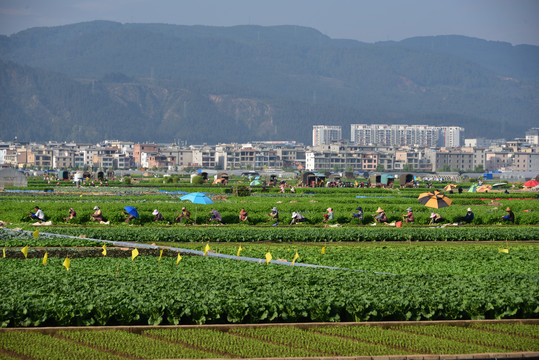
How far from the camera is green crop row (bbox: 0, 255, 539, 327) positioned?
1983cm

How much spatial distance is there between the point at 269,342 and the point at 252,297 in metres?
2.57

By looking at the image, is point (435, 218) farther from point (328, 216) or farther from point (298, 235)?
point (298, 235)

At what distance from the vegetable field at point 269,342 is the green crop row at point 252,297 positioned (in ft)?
1.83

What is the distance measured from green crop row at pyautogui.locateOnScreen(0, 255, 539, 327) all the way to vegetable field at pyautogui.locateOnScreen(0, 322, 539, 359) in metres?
0.56

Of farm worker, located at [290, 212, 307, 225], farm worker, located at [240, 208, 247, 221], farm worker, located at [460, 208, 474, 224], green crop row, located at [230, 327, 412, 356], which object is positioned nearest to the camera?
green crop row, located at [230, 327, 412, 356]

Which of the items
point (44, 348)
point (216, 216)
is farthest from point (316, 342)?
point (216, 216)

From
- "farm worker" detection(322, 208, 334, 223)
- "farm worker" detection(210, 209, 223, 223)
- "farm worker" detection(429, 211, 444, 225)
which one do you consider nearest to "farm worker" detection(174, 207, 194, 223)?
"farm worker" detection(210, 209, 223, 223)

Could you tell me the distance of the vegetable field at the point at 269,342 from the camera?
1794 cm

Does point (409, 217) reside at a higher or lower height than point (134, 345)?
higher

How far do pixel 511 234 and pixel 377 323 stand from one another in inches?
881

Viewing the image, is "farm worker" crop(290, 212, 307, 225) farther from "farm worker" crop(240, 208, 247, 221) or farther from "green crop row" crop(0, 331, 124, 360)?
"green crop row" crop(0, 331, 124, 360)

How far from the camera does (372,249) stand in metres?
34.4

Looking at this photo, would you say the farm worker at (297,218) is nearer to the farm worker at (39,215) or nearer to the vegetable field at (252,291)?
the farm worker at (39,215)

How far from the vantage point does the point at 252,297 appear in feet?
69.3
